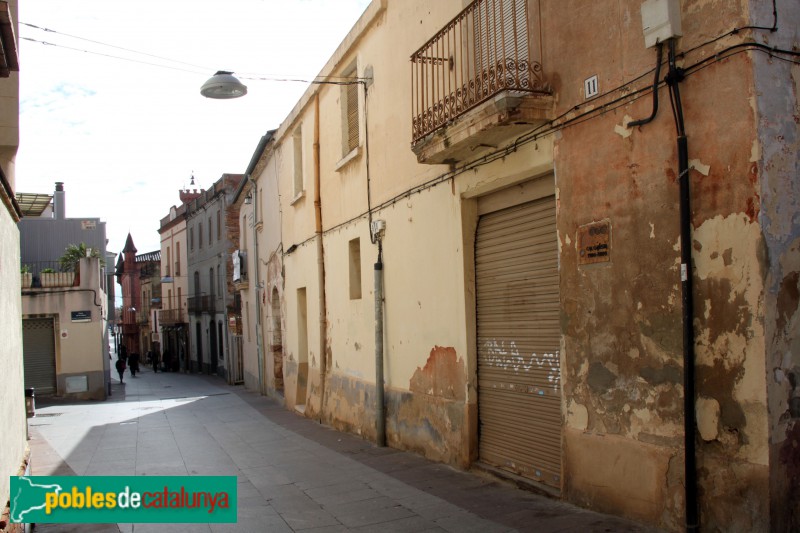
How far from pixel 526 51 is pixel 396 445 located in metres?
6.22

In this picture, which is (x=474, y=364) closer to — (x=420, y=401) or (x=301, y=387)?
Answer: (x=420, y=401)

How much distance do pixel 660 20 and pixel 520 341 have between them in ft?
12.3

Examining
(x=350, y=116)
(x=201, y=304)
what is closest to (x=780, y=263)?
(x=350, y=116)

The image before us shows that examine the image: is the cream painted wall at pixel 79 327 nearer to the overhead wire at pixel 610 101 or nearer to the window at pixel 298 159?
the window at pixel 298 159

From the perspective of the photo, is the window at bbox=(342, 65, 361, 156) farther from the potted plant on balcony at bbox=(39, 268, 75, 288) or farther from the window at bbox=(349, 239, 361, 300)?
the potted plant on balcony at bbox=(39, 268, 75, 288)

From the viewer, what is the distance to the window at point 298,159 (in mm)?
17516

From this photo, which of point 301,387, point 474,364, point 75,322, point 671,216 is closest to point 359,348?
point 474,364

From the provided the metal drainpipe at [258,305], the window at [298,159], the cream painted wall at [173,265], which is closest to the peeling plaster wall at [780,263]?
the window at [298,159]

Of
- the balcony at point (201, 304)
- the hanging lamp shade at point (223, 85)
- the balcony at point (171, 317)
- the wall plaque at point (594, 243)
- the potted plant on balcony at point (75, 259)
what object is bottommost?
the balcony at point (171, 317)

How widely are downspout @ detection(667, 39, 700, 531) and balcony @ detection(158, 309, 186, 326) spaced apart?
4517 centimetres

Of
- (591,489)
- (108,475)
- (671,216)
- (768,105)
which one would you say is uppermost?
(768,105)

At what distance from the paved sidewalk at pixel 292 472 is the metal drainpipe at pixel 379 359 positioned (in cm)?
36

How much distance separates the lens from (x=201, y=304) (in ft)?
135

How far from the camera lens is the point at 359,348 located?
42.3 feet
